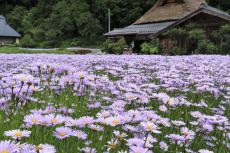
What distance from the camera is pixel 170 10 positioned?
1542 inches

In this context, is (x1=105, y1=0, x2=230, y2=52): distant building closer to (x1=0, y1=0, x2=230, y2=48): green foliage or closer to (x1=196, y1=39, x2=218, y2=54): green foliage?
(x1=196, y1=39, x2=218, y2=54): green foliage

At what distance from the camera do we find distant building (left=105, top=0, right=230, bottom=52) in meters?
30.2

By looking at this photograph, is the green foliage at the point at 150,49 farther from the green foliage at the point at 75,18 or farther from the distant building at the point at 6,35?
the distant building at the point at 6,35

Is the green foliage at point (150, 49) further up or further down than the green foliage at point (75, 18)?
further down

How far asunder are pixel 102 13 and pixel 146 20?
29314mm

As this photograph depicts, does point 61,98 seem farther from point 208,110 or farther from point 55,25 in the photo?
point 55,25

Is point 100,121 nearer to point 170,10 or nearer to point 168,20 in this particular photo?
point 168,20

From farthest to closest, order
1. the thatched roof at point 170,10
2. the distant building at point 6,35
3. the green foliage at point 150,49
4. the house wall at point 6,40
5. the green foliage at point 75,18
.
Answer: the house wall at point 6,40, the distant building at point 6,35, the green foliage at point 75,18, the thatched roof at point 170,10, the green foliage at point 150,49

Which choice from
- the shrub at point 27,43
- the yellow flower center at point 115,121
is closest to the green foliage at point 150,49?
the yellow flower center at point 115,121

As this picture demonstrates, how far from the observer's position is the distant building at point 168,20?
30219 millimetres

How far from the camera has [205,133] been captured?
3451 mm

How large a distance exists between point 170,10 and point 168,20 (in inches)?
80.6

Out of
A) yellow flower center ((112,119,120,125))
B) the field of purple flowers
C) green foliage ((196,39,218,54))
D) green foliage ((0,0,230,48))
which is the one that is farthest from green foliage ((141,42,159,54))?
green foliage ((0,0,230,48))

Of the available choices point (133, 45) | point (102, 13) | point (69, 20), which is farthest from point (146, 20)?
point (102, 13)
